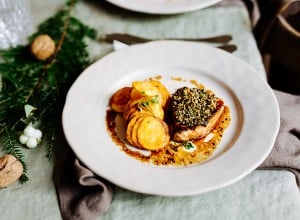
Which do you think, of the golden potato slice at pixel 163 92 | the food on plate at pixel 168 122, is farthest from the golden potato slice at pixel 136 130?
the golden potato slice at pixel 163 92

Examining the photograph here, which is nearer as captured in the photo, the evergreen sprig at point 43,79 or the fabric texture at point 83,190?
the fabric texture at point 83,190

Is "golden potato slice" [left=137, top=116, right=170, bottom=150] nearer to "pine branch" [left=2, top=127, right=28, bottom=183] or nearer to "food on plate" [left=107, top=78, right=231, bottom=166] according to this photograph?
"food on plate" [left=107, top=78, right=231, bottom=166]

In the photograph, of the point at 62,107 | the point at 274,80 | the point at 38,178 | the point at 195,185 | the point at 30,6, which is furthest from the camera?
the point at 274,80

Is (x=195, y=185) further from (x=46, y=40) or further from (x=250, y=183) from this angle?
(x=46, y=40)

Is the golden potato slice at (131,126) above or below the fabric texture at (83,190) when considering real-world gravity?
above

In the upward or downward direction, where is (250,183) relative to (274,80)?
upward

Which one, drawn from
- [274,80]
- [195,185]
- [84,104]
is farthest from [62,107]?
[274,80]

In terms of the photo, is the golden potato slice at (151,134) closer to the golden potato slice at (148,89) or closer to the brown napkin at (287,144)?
the golden potato slice at (148,89)
